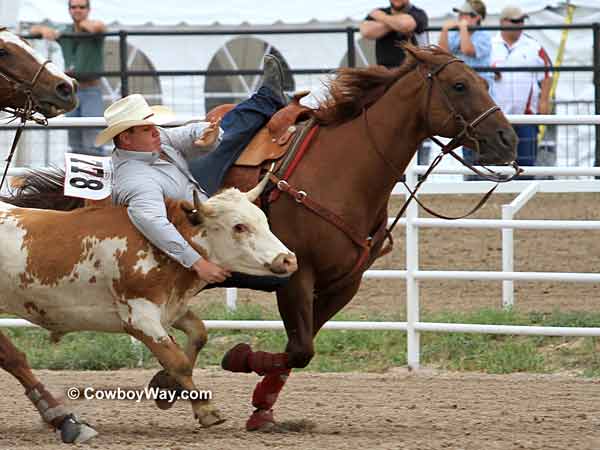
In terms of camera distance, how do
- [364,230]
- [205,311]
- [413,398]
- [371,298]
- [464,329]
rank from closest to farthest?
[364,230]
[413,398]
[464,329]
[205,311]
[371,298]

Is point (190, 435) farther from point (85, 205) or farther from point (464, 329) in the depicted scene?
point (464, 329)

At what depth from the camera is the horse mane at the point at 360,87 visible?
6500 millimetres

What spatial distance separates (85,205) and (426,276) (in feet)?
8.91

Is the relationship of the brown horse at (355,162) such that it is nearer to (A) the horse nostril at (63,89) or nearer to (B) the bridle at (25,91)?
(A) the horse nostril at (63,89)

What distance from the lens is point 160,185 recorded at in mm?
6059

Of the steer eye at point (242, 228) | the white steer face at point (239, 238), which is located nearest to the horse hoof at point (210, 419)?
the white steer face at point (239, 238)

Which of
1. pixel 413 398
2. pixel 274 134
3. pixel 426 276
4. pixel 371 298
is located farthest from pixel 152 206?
pixel 371 298

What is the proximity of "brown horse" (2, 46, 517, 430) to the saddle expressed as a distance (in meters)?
0.09

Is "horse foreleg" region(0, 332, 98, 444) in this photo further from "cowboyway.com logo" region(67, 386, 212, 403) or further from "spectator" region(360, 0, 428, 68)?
"spectator" region(360, 0, 428, 68)

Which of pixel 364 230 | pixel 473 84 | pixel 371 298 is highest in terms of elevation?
pixel 473 84

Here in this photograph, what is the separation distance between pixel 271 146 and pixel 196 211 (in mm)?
747

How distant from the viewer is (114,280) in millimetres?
5855

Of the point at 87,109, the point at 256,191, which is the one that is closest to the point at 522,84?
the point at 87,109

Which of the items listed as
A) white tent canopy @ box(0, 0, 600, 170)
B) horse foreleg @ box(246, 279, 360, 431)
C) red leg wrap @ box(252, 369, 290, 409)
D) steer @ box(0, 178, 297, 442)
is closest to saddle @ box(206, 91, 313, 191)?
steer @ box(0, 178, 297, 442)
